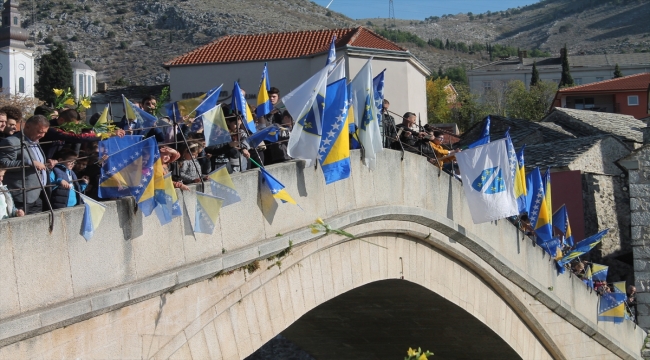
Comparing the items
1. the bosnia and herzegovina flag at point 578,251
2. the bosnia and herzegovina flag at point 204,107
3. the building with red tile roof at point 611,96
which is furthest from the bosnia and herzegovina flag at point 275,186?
the building with red tile roof at point 611,96

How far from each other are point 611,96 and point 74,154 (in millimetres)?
53230

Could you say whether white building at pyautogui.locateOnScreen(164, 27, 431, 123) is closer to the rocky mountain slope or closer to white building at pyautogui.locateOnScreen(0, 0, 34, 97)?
the rocky mountain slope

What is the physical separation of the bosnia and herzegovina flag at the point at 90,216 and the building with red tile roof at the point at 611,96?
2021 inches

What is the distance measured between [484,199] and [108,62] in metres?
91.5

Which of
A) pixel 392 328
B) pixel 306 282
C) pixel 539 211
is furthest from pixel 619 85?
pixel 306 282

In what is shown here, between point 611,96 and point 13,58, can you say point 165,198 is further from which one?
point 13,58

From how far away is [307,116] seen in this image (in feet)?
36.7

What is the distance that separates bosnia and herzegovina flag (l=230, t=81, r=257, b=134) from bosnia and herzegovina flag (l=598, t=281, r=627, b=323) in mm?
11853

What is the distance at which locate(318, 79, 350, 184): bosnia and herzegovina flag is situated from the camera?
1141 centimetres

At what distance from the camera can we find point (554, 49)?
156 metres

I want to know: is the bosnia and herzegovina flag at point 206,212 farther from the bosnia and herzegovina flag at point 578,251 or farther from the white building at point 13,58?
the white building at point 13,58

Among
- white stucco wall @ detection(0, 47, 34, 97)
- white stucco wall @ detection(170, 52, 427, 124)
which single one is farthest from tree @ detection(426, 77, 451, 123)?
white stucco wall @ detection(0, 47, 34, 97)

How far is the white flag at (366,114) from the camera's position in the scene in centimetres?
1245

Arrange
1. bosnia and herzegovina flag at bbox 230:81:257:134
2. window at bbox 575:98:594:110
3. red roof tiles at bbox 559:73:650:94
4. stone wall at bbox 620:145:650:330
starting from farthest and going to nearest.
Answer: window at bbox 575:98:594:110, red roof tiles at bbox 559:73:650:94, stone wall at bbox 620:145:650:330, bosnia and herzegovina flag at bbox 230:81:257:134
